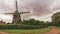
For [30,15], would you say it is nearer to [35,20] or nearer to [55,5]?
[35,20]

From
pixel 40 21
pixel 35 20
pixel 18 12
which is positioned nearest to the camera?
pixel 40 21

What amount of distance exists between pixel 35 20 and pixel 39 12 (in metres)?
1.34

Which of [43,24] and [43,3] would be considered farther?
[43,24]

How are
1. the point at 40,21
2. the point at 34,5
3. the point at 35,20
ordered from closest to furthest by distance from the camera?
the point at 34,5, the point at 40,21, the point at 35,20

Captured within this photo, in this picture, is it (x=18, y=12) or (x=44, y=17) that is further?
(x=18, y=12)

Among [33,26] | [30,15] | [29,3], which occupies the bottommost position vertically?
[33,26]

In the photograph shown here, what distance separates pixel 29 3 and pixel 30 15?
3.78ft

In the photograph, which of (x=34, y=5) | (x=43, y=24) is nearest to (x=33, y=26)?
(x=43, y=24)

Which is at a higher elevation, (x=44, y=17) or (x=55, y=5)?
(x=55, y=5)

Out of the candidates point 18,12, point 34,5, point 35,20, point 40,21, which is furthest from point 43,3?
point 18,12

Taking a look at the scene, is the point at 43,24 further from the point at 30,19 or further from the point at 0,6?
the point at 0,6

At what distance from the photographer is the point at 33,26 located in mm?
9555

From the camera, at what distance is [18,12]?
11.5 meters

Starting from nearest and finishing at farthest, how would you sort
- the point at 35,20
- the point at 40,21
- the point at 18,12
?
Answer: the point at 40,21 < the point at 35,20 < the point at 18,12
